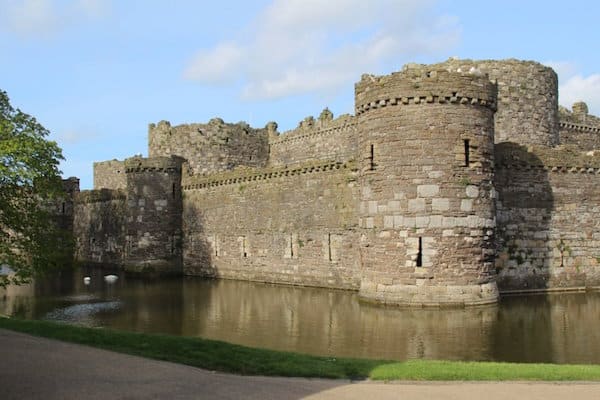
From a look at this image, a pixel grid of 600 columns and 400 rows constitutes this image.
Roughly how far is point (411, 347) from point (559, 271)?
11762 mm

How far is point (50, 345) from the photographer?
1123 centimetres

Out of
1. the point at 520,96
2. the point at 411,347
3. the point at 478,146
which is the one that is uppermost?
the point at 520,96

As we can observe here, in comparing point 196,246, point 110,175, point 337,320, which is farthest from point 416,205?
point 110,175

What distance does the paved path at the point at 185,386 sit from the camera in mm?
7938

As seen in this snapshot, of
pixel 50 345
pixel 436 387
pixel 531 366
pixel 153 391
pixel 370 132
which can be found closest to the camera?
pixel 153 391

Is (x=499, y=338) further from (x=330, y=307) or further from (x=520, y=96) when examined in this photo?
(x=520, y=96)

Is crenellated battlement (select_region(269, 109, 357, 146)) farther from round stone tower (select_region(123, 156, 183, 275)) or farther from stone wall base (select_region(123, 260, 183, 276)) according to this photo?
stone wall base (select_region(123, 260, 183, 276))

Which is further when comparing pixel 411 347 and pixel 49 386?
pixel 411 347

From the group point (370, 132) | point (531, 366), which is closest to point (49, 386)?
point (531, 366)

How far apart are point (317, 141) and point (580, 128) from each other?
15.4 m

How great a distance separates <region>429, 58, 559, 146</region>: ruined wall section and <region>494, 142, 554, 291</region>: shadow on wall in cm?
662

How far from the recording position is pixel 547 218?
22.5m

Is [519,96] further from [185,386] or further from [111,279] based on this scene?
[185,386]

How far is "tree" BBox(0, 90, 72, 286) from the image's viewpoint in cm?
1750
